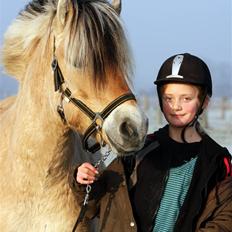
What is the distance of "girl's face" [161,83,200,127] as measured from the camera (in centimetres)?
304

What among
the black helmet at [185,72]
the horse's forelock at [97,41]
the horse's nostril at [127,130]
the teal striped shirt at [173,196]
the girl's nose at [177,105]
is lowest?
the teal striped shirt at [173,196]

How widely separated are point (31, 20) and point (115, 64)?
791 mm

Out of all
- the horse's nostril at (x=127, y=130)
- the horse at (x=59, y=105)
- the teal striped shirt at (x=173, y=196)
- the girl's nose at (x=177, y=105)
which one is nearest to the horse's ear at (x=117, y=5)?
the horse at (x=59, y=105)

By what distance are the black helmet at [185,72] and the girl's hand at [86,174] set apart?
2.15ft

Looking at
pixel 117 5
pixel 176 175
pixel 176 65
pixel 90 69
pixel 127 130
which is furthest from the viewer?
pixel 117 5

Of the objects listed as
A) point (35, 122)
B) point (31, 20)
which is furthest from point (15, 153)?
point (31, 20)

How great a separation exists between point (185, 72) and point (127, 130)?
573 mm

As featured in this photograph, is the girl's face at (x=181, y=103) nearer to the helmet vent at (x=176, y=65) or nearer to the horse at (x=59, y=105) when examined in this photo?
the helmet vent at (x=176, y=65)

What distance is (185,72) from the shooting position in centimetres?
306

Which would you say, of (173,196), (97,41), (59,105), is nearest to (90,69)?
(97,41)

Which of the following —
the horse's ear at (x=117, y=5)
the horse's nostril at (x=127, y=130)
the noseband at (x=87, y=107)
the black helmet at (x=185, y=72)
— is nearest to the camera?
the horse's nostril at (x=127, y=130)

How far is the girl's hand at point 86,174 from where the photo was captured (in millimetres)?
3051

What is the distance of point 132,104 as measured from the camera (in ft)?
9.29

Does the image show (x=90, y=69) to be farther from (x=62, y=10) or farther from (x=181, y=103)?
(x=181, y=103)
